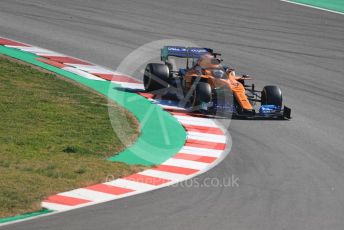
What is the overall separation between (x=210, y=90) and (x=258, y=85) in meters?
4.22

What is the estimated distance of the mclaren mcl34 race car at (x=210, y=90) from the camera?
73.9 feet

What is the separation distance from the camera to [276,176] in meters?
17.7

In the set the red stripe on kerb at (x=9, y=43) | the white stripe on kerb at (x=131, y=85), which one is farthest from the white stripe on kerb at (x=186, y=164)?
the red stripe on kerb at (x=9, y=43)

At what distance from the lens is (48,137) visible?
1964 centimetres

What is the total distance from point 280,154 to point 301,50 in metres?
13.1

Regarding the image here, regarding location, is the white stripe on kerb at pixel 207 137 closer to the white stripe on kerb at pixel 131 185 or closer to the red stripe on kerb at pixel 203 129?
the red stripe on kerb at pixel 203 129

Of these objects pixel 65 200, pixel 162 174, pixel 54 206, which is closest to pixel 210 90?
pixel 162 174

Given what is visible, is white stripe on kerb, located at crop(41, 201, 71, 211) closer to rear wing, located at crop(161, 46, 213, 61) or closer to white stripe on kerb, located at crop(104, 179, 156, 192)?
white stripe on kerb, located at crop(104, 179, 156, 192)

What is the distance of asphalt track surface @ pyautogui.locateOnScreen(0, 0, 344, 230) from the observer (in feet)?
49.1

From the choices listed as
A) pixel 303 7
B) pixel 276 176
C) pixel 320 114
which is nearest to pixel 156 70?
pixel 320 114

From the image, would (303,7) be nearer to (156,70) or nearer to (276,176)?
(156,70)

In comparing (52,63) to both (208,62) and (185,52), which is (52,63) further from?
(208,62)

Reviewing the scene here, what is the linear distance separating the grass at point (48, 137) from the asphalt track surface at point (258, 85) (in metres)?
1.38

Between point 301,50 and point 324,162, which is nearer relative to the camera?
point 324,162
